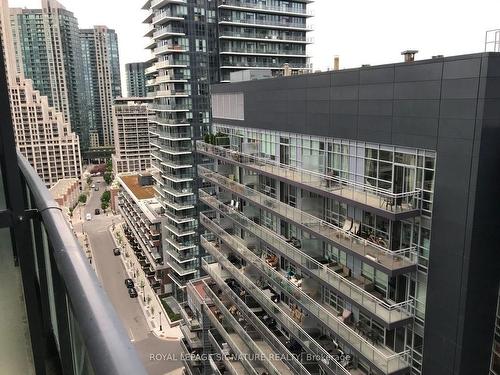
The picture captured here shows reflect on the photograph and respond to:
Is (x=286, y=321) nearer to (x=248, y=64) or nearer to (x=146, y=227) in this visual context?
(x=248, y=64)

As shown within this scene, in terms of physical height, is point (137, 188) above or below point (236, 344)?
below

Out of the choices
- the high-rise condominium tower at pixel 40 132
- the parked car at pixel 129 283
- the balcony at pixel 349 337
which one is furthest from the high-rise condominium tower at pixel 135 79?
the balcony at pixel 349 337

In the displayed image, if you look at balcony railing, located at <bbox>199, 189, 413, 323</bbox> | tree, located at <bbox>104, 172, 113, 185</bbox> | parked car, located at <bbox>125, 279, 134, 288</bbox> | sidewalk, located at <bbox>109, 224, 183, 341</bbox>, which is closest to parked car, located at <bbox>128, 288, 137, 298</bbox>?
sidewalk, located at <bbox>109, 224, 183, 341</bbox>

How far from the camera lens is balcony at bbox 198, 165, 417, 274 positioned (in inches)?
529

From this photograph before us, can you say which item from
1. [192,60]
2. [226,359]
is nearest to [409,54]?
[226,359]

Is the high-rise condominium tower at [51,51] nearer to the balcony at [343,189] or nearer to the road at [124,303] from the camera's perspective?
the road at [124,303]

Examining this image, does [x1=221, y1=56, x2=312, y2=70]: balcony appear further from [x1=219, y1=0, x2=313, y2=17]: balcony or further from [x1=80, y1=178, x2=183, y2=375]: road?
[x1=80, y1=178, x2=183, y2=375]: road

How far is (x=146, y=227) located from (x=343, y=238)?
169 ft

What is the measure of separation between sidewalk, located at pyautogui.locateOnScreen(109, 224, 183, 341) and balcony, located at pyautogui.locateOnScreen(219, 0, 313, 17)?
38388 mm

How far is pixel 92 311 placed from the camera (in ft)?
5.24

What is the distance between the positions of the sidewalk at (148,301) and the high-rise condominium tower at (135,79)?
99.2 m

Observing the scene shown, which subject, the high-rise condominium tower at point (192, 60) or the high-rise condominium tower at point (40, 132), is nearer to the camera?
the high-rise condominium tower at point (192, 60)

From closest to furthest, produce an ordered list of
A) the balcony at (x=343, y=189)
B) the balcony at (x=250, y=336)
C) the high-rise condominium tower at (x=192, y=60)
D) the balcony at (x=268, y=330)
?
the balcony at (x=343, y=189), the balcony at (x=268, y=330), the balcony at (x=250, y=336), the high-rise condominium tower at (x=192, y=60)

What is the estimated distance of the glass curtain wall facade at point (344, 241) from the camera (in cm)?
1360
